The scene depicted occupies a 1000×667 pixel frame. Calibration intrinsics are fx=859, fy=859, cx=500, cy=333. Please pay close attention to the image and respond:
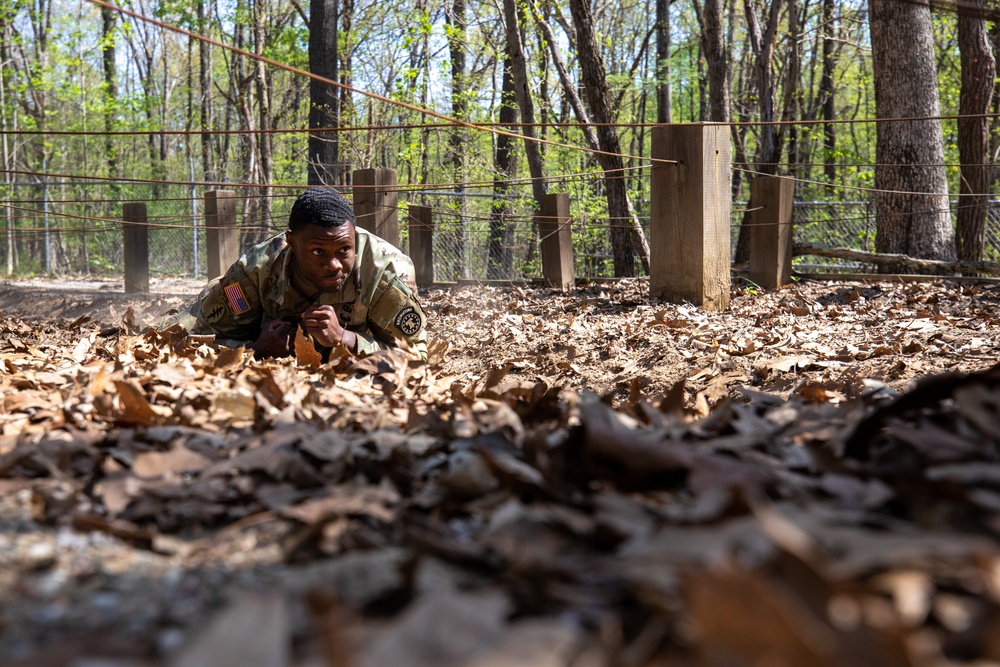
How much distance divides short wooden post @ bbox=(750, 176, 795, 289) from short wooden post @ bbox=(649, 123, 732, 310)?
1.32 m

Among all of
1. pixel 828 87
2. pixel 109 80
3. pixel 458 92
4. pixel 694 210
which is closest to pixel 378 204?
pixel 694 210

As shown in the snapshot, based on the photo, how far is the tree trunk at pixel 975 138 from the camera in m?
8.19

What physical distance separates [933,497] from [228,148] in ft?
86.8

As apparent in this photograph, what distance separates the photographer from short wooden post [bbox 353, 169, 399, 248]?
25.2ft

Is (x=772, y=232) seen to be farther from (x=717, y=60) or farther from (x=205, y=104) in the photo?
(x=205, y=104)

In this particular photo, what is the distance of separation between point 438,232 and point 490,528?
379 inches

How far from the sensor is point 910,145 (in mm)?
7699

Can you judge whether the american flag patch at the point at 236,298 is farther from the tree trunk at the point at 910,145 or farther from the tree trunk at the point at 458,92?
the tree trunk at the point at 458,92

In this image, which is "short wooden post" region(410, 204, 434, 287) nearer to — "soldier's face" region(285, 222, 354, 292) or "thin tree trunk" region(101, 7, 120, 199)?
"soldier's face" region(285, 222, 354, 292)

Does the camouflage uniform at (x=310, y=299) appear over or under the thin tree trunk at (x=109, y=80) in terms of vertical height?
under

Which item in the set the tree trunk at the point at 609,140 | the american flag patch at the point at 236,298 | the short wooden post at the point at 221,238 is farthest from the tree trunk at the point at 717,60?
the american flag patch at the point at 236,298

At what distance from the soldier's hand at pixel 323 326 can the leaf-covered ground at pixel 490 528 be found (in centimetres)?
138

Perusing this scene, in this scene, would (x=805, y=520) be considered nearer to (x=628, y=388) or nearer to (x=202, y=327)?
(x=628, y=388)

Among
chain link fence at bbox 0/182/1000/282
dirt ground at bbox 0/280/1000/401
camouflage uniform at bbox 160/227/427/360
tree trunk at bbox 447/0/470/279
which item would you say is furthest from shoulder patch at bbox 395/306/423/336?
tree trunk at bbox 447/0/470/279
